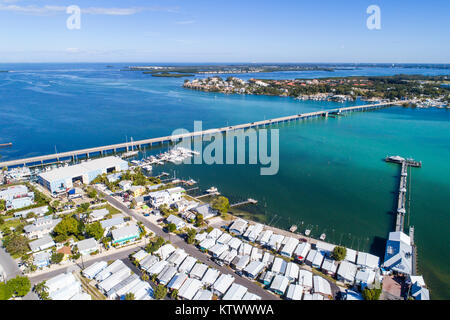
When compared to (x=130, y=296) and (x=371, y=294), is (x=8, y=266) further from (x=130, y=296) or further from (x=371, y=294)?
(x=371, y=294)

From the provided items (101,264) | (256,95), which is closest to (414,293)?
(101,264)

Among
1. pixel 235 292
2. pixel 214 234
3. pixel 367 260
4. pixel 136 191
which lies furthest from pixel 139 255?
pixel 367 260

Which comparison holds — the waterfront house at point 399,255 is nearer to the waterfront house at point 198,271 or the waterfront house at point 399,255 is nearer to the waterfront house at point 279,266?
the waterfront house at point 279,266

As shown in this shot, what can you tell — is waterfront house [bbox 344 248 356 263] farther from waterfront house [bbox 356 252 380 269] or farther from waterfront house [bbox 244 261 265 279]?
waterfront house [bbox 244 261 265 279]

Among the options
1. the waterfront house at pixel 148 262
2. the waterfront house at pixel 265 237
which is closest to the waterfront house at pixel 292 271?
the waterfront house at pixel 265 237

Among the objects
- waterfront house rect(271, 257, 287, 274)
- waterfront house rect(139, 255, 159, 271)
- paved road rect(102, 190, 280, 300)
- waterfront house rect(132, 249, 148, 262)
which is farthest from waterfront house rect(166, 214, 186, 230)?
waterfront house rect(271, 257, 287, 274)
